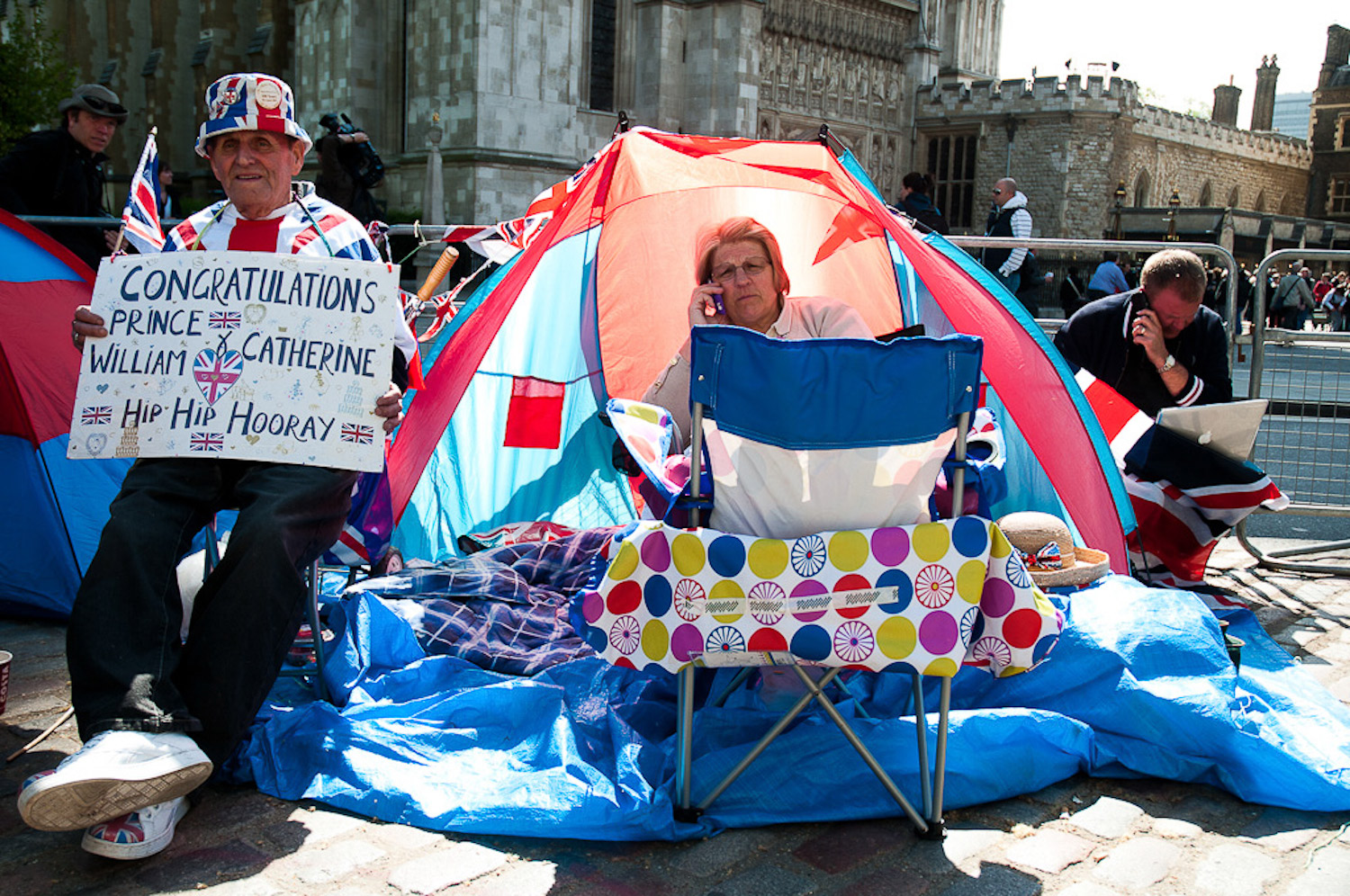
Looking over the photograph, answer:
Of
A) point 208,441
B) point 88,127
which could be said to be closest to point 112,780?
point 208,441

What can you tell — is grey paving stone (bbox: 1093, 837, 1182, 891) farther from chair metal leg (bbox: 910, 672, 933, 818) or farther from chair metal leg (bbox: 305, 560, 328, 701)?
chair metal leg (bbox: 305, 560, 328, 701)

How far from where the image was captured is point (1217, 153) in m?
42.6

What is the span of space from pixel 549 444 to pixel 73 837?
9.08ft

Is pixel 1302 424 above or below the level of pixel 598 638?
above

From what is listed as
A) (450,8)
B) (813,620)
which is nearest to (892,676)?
(813,620)

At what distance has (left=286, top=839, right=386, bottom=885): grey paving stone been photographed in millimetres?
2227

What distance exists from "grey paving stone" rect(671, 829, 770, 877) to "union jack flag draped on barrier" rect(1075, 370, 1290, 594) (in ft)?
6.73

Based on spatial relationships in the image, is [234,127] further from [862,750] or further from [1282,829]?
[1282,829]

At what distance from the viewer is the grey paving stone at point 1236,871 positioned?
2.28 m

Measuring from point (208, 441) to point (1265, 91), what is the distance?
70130 millimetres

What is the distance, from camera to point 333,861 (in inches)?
90.4

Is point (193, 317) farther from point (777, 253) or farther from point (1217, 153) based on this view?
point (1217, 153)

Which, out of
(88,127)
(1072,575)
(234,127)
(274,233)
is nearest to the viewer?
(234,127)

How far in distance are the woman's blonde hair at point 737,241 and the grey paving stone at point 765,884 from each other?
1.89 metres
